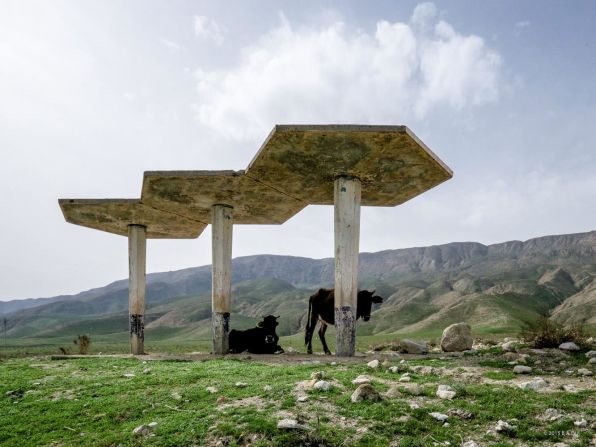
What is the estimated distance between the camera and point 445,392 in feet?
20.7

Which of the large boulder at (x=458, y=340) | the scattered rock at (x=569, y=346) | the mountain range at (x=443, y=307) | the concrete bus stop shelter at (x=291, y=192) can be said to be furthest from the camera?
the mountain range at (x=443, y=307)

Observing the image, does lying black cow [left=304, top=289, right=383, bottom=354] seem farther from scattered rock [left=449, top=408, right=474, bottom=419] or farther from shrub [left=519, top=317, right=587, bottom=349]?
scattered rock [left=449, top=408, right=474, bottom=419]

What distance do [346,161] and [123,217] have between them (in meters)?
11.1

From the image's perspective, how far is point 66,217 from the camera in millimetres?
19250

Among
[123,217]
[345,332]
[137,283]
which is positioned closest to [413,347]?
[345,332]

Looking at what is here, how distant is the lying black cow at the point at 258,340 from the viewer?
50.6ft

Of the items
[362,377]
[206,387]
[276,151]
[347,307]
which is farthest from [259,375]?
[276,151]

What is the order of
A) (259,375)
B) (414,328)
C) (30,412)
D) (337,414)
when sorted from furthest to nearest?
1. (414,328)
2. (259,375)
3. (30,412)
4. (337,414)

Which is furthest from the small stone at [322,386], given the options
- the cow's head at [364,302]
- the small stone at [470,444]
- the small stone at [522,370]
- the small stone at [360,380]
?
the cow's head at [364,302]

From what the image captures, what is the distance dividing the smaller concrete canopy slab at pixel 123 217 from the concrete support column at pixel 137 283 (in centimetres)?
61

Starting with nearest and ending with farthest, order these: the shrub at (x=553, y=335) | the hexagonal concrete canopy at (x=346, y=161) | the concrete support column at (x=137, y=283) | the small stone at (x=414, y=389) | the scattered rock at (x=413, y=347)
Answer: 1. the small stone at (x=414, y=389)
2. the shrub at (x=553, y=335)
3. the hexagonal concrete canopy at (x=346, y=161)
4. the scattered rock at (x=413, y=347)
5. the concrete support column at (x=137, y=283)

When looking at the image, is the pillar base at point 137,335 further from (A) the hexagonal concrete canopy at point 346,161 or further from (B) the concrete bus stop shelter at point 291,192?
(A) the hexagonal concrete canopy at point 346,161

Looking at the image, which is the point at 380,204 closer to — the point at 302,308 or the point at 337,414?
the point at 337,414

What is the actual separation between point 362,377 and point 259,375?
2.21 meters
